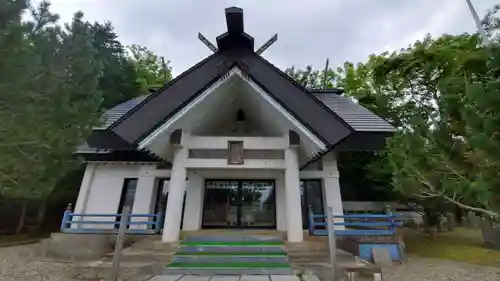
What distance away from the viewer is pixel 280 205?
26.6 ft

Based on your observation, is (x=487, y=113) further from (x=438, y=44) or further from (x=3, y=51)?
(x=438, y=44)

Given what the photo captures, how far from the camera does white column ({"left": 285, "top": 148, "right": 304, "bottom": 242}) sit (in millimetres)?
6016

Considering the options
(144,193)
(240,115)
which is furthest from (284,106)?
(144,193)

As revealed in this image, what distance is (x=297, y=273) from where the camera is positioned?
15.5 feet

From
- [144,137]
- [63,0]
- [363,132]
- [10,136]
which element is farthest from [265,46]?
[10,136]

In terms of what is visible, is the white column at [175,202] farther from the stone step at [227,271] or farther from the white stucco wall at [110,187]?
the white stucco wall at [110,187]

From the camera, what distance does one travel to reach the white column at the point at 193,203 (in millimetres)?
7867

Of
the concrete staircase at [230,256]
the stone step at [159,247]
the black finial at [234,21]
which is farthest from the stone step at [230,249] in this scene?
the black finial at [234,21]

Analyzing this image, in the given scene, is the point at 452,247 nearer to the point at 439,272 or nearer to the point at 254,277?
the point at 439,272

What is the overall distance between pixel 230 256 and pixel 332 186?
4.38m

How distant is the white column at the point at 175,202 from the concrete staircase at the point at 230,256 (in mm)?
356

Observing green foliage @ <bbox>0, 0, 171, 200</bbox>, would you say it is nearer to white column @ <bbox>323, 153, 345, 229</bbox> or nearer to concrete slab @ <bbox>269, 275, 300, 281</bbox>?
concrete slab @ <bbox>269, 275, 300, 281</bbox>

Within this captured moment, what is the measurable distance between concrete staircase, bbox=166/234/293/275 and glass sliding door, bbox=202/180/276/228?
1.80m

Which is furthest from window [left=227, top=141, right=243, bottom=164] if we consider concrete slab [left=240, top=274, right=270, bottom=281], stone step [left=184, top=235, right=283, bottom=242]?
concrete slab [left=240, top=274, right=270, bottom=281]
